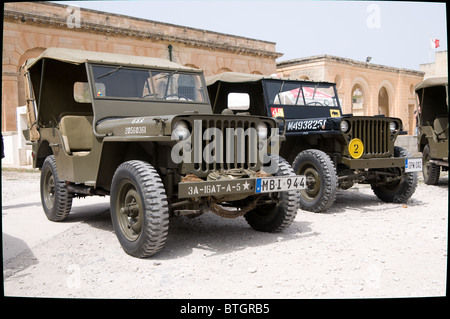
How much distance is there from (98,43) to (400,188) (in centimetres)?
1662

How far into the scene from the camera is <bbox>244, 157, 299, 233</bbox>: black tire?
451 cm

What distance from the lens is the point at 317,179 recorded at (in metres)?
6.07

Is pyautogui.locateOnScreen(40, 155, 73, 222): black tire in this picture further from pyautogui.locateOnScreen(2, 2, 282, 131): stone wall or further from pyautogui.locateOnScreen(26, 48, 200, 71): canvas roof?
pyautogui.locateOnScreen(2, 2, 282, 131): stone wall

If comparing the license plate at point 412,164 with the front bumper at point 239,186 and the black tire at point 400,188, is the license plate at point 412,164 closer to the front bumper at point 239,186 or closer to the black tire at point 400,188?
the black tire at point 400,188

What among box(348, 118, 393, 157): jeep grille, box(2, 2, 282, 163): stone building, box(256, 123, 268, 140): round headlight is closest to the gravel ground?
box(348, 118, 393, 157): jeep grille

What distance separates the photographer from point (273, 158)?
455 cm

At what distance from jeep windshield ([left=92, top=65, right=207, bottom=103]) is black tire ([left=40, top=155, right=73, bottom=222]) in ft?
4.59

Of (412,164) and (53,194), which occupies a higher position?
(412,164)

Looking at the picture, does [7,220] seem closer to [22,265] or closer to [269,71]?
[22,265]

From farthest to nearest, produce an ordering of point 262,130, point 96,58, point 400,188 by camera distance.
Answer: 1. point 400,188
2. point 96,58
3. point 262,130

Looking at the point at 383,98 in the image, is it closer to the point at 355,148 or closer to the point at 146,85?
the point at 355,148

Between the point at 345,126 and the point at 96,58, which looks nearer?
the point at 96,58

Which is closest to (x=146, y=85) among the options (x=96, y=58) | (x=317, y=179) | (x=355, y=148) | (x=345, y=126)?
(x=96, y=58)
